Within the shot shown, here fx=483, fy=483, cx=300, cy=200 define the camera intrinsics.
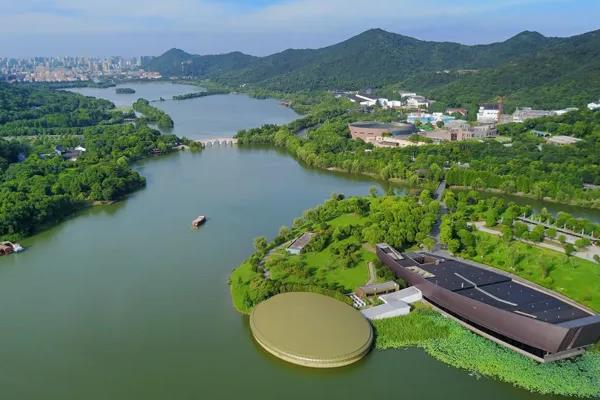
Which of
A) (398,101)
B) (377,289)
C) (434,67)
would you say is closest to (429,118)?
(398,101)

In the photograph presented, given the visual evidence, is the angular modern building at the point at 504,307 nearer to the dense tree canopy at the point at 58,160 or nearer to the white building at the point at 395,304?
the white building at the point at 395,304

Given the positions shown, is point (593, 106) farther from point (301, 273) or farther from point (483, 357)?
point (483, 357)

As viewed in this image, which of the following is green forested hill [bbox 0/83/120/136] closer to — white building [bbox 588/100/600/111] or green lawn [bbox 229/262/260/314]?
green lawn [bbox 229/262/260/314]

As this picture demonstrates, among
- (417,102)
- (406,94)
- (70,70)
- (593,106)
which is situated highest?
(593,106)

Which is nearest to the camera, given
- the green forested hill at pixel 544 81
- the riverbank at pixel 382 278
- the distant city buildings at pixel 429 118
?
the riverbank at pixel 382 278

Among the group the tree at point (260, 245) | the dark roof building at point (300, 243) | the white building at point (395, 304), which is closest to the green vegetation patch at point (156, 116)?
the dark roof building at point (300, 243)

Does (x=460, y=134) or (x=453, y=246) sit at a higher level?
(x=460, y=134)
